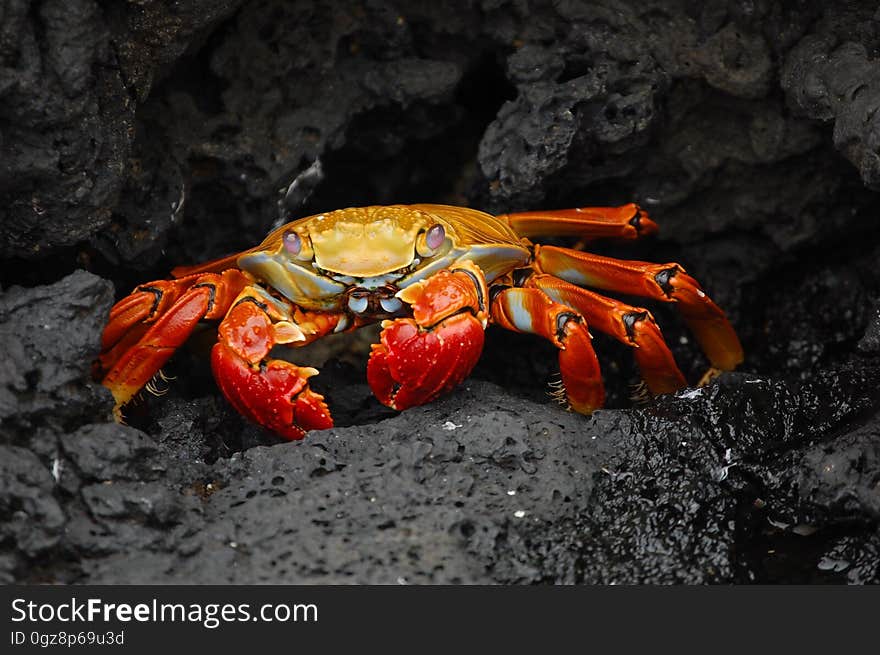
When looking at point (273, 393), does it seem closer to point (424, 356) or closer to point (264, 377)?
point (264, 377)

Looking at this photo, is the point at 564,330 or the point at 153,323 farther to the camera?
the point at 153,323

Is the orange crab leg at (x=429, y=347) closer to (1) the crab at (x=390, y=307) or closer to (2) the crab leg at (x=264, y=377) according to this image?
(1) the crab at (x=390, y=307)

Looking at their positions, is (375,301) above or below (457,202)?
above

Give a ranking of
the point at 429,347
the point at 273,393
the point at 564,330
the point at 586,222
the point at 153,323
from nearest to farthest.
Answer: the point at 429,347
the point at 273,393
the point at 564,330
the point at 153,323
the point at 586,222

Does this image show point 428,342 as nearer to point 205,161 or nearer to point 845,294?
point 205,161

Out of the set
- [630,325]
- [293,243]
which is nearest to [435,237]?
[293,243]

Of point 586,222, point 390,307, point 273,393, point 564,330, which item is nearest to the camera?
point 273,393

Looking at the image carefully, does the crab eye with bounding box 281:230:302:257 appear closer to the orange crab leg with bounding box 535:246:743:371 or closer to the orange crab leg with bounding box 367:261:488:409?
the orange crab leg with bounding box 367:261:488:409

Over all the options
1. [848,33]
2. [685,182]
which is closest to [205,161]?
[685,182]
